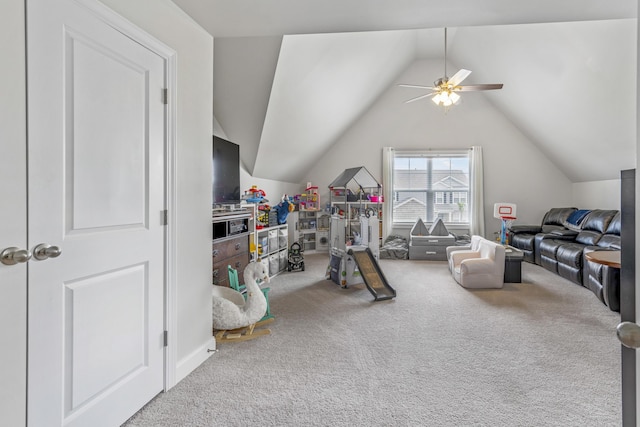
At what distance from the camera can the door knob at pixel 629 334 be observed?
55cm

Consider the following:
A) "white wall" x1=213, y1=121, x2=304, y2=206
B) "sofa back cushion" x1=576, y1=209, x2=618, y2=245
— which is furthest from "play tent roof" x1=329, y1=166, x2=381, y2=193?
"sofa back cushion" x1=576, y1=209, x2=618, y2=245

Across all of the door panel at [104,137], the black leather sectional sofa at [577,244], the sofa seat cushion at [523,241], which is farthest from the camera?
the sofa seat cushion at [523,241]

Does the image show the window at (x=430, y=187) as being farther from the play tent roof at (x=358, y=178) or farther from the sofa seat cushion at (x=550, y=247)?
the play tent roof at (x=358, y=178)

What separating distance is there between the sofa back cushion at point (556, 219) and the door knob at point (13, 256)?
6.50 m

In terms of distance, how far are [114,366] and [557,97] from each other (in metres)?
5.92

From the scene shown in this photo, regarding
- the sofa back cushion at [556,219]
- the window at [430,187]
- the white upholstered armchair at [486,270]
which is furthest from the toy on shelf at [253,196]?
the sofa back cushion at [556,219]

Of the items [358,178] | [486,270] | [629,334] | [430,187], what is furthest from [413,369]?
[430,187]

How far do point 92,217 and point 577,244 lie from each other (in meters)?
5.56

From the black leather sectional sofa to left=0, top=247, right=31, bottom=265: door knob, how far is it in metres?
4.17

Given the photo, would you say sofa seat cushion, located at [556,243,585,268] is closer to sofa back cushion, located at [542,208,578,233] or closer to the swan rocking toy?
sofa back cushion, located at [542,208,578,233]

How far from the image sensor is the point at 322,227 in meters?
A: 6.76

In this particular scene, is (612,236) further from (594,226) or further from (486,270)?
(486,270)

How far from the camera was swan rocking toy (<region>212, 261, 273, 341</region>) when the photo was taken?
8.02 feet

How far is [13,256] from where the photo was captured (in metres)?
1.03
